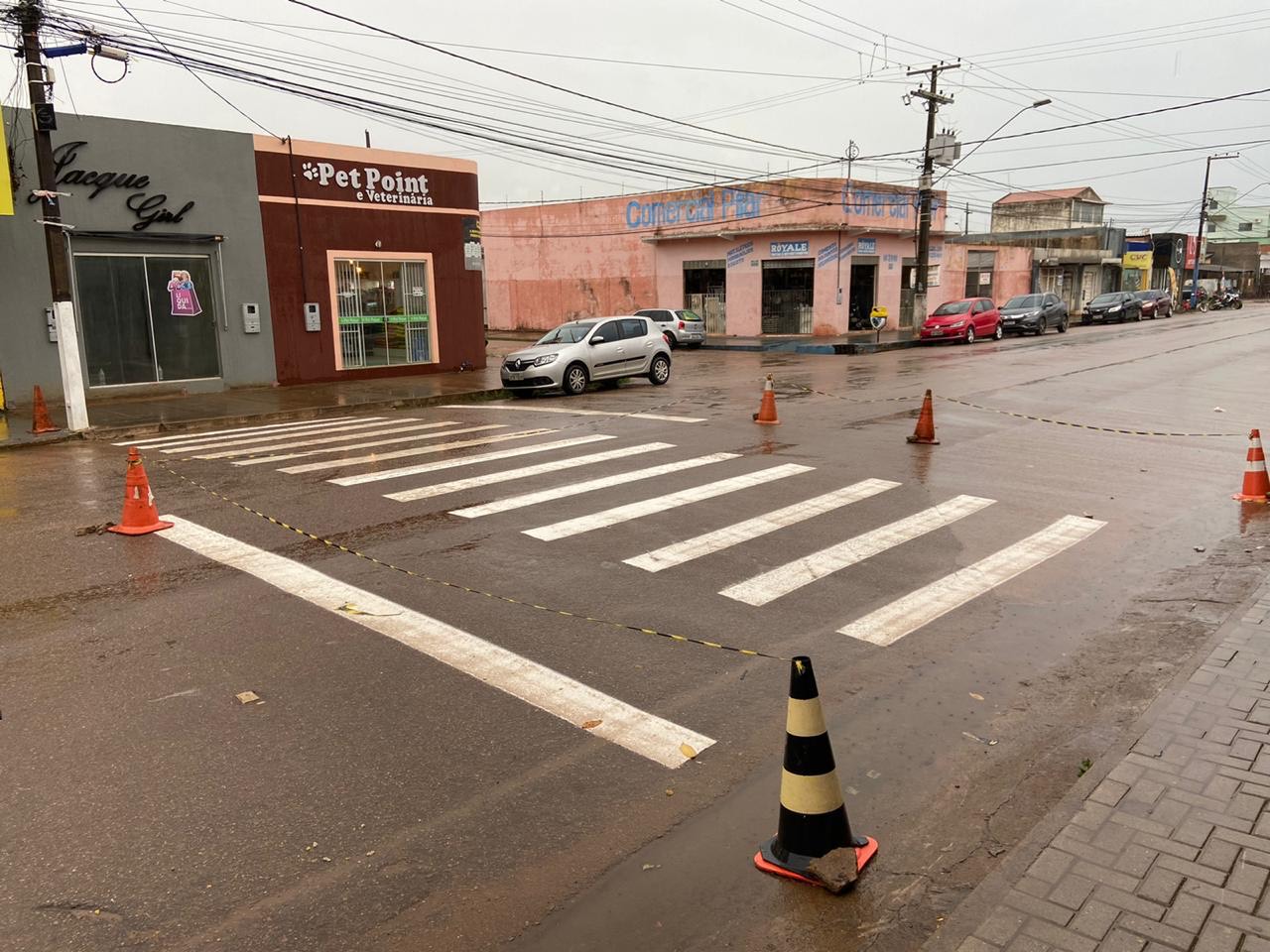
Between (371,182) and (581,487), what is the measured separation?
16.4 meters

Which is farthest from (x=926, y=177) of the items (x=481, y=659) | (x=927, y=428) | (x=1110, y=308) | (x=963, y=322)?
(x=481, y=659)

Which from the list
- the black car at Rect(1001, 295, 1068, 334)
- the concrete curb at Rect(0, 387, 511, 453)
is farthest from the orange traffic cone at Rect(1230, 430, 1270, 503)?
the black car at Rect(1001, 295, 1068, 334)

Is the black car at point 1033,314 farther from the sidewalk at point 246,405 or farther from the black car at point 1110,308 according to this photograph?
the sidewalk at point 246,405

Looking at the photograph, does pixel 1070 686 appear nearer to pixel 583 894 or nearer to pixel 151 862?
pixel 583 894

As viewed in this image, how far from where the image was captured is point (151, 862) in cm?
356

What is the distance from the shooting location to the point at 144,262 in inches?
772

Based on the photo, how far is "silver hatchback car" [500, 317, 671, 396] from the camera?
19.6 metres

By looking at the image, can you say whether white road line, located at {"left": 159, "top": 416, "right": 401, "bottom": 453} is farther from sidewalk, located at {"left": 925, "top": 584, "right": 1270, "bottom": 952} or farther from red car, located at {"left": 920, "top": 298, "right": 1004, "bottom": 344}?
red car, located at {"left": 920, "top": 298, "right": 1004, "bottom": 344}

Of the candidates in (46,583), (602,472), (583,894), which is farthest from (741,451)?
(583,894)

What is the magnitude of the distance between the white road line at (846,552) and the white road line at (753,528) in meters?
0.70

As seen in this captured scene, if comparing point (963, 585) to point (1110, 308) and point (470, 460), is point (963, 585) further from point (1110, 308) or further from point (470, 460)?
point (1110, 308)

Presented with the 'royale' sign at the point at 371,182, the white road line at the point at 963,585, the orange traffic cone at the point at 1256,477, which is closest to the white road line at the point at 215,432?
the 'royale' sign at the point at 371,182

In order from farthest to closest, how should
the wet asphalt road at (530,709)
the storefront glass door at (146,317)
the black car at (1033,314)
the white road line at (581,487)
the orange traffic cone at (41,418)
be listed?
the black car at (1033,314) < the storefront glass door at (146,317) < the orange traffic cone at (41,418) < the white road line at (581,487) < the wet asphalt road at (530,709)

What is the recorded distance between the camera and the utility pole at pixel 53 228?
46.9 ft
